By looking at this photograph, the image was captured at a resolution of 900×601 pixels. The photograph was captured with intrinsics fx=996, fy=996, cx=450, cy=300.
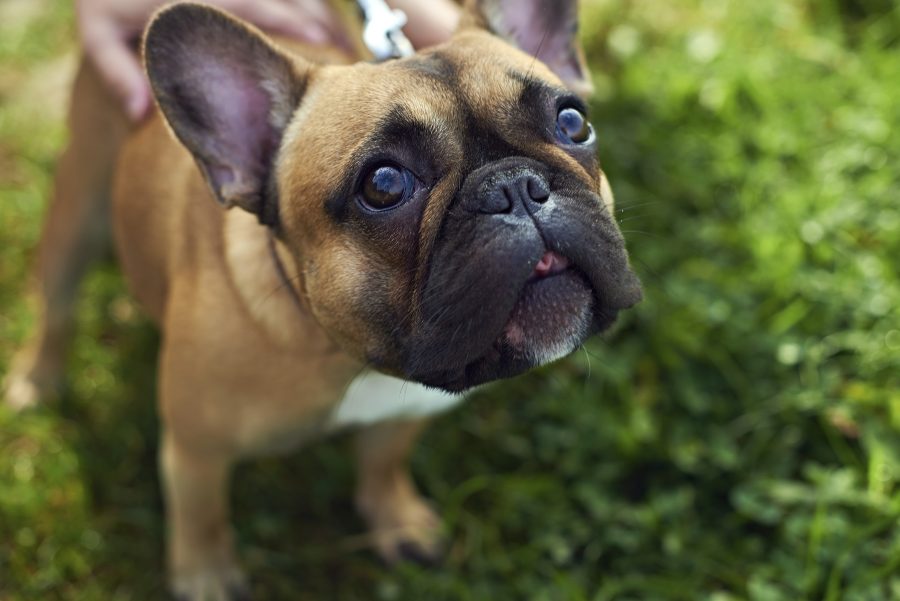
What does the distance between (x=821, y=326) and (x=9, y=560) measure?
2986 millimetres

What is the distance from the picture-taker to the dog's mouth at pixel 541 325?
215 cm

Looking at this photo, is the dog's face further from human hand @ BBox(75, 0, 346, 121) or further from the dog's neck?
human hand @ BBox(75, 0, 346, 121)

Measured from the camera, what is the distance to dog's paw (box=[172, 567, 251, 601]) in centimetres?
331

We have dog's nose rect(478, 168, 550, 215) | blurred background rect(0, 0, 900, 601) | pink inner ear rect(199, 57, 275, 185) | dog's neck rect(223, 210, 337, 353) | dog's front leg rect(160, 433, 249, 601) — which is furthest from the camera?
blurred background rect(0, 0, 900, 601)

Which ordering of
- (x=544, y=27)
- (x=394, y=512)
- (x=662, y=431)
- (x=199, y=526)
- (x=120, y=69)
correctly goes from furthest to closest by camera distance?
(x=662, y=431), (x=394, y=512), (x=199, y=526), (x=120, y=69), (x=544, y=27)

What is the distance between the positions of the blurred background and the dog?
61 cm

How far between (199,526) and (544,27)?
6.12 feet

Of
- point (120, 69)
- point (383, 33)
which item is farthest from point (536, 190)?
point (120, 69)

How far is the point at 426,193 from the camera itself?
224 centimetres

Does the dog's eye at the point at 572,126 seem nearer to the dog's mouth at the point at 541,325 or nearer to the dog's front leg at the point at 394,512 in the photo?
the dog's mouth at the point at 541,325

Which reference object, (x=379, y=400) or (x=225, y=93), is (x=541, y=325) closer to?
(x=379, y=400)

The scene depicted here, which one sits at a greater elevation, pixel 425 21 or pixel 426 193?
pixel 426 193

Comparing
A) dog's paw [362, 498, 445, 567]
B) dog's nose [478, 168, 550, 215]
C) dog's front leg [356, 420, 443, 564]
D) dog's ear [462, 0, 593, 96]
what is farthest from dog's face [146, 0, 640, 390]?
dog's paw [362, 498, 445, 567]

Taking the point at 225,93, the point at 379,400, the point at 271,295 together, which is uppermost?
the point at 225,93
